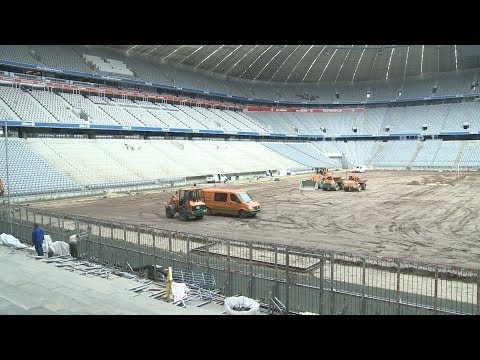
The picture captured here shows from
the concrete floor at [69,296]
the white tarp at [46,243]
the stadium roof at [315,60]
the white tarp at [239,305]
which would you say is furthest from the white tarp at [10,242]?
the stadium roof at [315,60]

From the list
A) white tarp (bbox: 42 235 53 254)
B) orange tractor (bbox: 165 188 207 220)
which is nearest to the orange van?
orange tractor (bbox: 165 188 207 220)

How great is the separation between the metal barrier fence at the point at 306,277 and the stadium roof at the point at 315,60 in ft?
161

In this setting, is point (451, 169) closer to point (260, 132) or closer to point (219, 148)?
point (260, 132)

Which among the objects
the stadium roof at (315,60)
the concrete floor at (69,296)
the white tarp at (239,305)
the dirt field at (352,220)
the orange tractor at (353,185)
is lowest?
the dirt field at (352,220)

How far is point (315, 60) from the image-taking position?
69.9 metres

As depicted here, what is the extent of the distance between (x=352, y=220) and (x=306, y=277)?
11.6m

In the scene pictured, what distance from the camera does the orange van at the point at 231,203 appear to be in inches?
859

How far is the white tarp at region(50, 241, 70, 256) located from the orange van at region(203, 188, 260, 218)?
1059 cm

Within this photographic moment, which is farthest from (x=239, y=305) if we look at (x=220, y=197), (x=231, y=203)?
(x=220, y=197)

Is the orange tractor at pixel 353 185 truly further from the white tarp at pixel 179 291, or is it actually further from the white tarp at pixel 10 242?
the white tarp at pixel 179 291

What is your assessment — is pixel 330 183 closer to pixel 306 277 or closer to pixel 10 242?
pixel 306 277

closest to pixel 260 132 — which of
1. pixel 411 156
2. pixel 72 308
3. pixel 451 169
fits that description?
pixel 411 156

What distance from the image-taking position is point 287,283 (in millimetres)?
8352

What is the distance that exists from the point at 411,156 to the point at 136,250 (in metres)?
63.7
